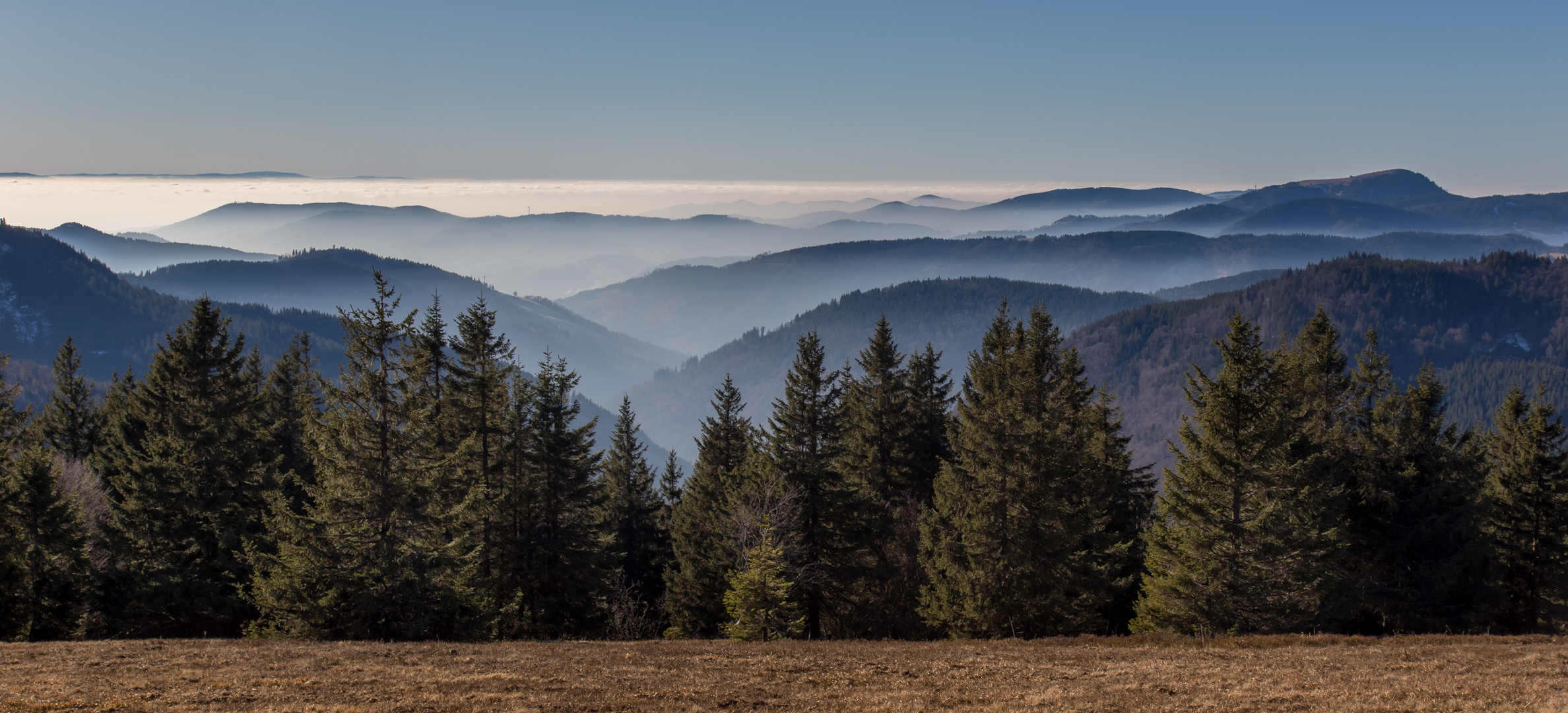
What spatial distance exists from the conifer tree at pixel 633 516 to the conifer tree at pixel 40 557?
62.7 feet

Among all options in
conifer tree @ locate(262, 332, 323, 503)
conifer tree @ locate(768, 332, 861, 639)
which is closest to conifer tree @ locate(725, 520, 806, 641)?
conifer tree @ locate(768, 332, 861, 639)

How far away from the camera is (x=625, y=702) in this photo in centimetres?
1498

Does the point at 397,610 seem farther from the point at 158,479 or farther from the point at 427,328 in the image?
the point at 158,479

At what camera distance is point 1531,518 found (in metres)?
32.8

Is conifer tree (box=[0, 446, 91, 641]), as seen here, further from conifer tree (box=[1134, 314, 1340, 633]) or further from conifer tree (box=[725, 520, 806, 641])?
conifer tree (box=[1134, 314, 1340, 633])

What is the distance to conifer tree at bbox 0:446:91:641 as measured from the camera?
80.8 feet

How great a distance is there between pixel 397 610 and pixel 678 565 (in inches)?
699

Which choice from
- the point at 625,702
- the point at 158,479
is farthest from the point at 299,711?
the point at 158,479

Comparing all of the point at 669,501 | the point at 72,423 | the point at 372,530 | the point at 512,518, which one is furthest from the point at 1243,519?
the point at 72,423

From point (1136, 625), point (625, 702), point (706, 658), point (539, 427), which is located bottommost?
point (1136, 625)

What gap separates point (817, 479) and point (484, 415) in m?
12.4

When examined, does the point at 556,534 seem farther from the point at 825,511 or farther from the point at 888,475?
the point at 888,475

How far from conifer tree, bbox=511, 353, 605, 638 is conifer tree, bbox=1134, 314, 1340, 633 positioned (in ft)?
64.8

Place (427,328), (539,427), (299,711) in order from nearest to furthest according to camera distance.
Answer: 1. (299,711)
2. (427,328)
3. (539,427)
